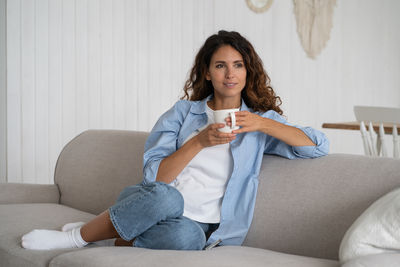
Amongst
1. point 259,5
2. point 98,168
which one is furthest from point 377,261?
point 259,5

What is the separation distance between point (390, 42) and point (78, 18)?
4.26m

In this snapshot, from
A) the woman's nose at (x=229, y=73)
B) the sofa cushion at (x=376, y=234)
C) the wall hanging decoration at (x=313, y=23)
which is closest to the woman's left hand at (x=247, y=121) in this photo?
the woman's nose at (x=229, y=73)

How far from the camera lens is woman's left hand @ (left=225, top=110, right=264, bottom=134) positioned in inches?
63.8

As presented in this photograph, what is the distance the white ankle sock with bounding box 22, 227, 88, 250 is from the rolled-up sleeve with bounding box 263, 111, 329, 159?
2.53 feet

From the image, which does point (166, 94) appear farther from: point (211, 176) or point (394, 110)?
point (211, 176)

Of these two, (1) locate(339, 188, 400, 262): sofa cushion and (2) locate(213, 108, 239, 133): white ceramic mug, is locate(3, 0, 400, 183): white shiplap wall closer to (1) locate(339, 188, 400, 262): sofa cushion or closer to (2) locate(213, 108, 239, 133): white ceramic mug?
(2) locate(213, 108, 239, 133): white ceramic mug

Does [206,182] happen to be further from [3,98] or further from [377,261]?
[3,98]

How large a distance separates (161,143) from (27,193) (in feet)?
3.20

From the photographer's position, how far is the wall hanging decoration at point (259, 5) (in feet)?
15.9

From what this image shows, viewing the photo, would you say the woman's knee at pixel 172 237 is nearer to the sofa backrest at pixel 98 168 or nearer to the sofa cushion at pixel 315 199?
the sofa cushion at pixel 315 199

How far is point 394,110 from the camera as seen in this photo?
2.62 metres

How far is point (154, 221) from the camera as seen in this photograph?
1583mm

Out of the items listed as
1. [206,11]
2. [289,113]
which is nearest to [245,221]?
[206,11]

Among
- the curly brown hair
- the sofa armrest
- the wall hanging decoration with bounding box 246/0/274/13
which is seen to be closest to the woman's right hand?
the curly brown hair
